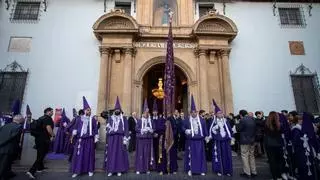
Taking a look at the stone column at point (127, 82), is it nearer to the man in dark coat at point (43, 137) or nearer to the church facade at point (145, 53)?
the church facade at point (145, 53)

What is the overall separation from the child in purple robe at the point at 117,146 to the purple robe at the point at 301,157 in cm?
452

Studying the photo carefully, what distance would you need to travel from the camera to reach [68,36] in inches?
537

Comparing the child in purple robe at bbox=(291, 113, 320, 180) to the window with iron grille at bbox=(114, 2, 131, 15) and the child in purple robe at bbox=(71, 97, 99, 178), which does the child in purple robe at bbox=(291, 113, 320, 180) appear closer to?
the child in purple robe at bbox=(71, 97, 99, 178)

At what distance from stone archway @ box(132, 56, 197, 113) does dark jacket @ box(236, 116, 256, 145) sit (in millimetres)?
5800

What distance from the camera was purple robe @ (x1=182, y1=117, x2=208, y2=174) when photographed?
→ 7.10 metres

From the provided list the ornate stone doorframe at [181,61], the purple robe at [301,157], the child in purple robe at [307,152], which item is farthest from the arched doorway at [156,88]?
the child in purple robe at [307,152]

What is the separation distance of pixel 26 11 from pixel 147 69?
25.8 ft

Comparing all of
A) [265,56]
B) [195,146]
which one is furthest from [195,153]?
[265,56]

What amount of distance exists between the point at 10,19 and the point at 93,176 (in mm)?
11627

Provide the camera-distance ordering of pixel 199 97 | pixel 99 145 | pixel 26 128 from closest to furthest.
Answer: pixel 26 128, pixel 99 145, pixel 199 97

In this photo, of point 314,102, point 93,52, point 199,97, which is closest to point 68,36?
point 93,52

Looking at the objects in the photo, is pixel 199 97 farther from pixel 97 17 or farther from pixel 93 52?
pixel 97 17

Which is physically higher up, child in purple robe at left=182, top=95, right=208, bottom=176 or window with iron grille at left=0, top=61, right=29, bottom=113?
window with iron grille at left=0, top=61, right=29, bottom=113

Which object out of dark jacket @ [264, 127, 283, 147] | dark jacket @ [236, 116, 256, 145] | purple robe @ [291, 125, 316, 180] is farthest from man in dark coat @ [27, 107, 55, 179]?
purple robe @ [291, 125, 316, 180]
